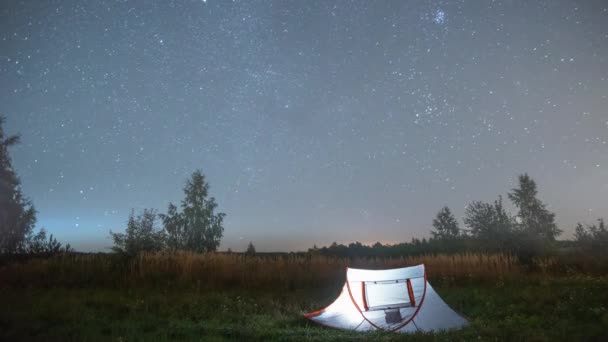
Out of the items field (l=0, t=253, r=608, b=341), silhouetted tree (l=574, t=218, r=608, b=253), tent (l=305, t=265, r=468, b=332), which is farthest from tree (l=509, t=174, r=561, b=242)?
tent (l=305, t=265, r=468, b=332)

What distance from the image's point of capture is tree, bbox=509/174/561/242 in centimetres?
4381

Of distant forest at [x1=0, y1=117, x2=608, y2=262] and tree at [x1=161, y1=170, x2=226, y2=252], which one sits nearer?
distant forest at [x1=0, y1=117, x2=608, y2=262]

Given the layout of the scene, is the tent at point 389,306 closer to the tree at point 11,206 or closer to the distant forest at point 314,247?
the distant forest at point 314,247

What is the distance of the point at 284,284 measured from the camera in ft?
45.1

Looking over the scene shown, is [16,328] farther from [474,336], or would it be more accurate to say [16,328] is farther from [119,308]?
[474,336]

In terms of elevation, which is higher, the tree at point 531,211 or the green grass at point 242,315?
the tree at point 531,211

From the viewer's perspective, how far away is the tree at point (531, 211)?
43.8 m

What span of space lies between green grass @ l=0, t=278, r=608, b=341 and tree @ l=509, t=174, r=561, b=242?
3673 cm

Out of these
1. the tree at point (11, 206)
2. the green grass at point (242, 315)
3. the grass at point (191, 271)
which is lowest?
the green grass at point (242, 315)

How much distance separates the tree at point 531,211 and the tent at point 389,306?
41122 millimetres

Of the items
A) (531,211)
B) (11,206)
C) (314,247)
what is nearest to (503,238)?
(314,247)

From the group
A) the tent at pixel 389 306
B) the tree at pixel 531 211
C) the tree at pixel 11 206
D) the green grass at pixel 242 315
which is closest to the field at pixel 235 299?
the green grass at pixel 242 315

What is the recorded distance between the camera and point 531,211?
45594mm

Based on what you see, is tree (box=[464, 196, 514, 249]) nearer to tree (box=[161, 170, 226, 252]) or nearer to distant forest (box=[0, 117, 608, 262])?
distant forest (box=[0, 117, 608, 262])
